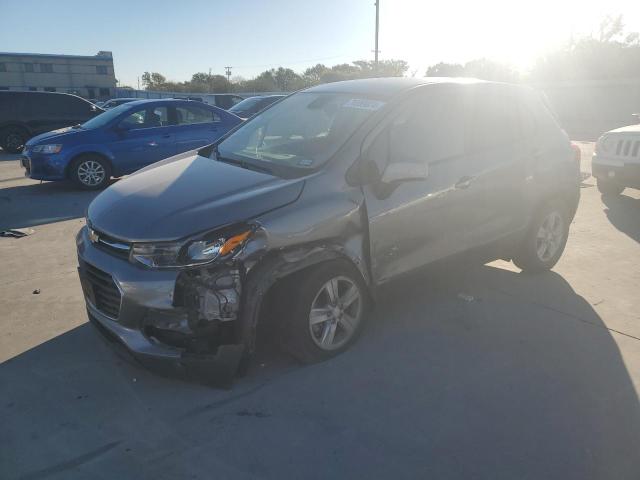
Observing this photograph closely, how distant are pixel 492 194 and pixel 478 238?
38cm

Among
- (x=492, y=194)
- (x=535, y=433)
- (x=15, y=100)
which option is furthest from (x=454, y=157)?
(x=15, y=100)

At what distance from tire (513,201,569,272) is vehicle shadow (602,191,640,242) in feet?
6.20

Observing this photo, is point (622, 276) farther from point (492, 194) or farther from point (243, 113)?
point (243, 113)

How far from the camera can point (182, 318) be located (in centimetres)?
282

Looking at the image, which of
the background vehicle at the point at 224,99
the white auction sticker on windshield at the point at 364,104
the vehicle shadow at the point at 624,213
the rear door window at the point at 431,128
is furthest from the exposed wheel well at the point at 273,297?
the background vehicle at the point at 224,99

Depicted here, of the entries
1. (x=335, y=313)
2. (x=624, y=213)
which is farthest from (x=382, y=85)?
(x=624, y=213)

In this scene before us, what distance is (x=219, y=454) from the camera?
2594 mm

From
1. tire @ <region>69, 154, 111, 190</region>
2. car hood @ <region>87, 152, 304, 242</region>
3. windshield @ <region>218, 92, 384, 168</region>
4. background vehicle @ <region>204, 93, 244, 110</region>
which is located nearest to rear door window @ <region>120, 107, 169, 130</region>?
tire @ <region>69, 154, 111, 190</region>

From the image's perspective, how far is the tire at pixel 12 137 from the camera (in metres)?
14.6

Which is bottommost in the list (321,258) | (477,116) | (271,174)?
(321,258)

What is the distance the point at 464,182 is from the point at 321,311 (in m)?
1.59

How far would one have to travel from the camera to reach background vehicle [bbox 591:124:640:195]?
783 cm

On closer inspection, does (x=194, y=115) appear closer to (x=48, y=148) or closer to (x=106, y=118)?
(x=106, y=118)

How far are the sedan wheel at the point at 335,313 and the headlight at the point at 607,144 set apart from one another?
6828mm
